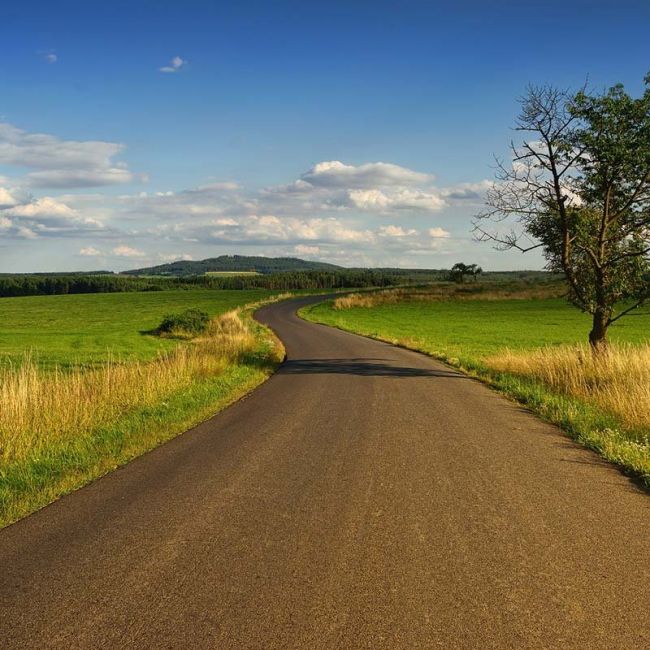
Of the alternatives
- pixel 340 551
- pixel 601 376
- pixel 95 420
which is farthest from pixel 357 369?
pixel 340 551

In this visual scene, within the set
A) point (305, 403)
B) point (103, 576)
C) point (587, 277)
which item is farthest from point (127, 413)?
point (587, 277)

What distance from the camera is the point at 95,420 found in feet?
33.6

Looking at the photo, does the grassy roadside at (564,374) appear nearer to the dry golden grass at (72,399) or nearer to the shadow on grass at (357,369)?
the shadow on grass at (357,369)

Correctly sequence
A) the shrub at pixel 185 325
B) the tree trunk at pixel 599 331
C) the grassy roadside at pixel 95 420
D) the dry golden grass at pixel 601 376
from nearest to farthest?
the grassy roadside at pixel 95 420 → the dry golden grass at pixel 601 376 → the tree trunk at pixel 599 331 → the shrub at pixel 185 325

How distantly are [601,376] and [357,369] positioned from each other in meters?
7.63

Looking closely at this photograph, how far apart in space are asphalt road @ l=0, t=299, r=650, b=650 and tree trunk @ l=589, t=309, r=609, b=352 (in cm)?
861

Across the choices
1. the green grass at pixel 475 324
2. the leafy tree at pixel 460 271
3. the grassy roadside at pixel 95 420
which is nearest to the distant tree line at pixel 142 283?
the leafy tree at pixel 460 271

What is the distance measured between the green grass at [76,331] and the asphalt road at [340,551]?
9754 millimetres

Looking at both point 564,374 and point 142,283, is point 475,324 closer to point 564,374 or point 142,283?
point 564,374

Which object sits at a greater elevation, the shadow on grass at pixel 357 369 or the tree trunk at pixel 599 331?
the tree trunk at pixel 599 331

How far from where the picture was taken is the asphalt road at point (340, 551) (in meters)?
3.58

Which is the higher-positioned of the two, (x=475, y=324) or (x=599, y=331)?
(x=599, y=331)

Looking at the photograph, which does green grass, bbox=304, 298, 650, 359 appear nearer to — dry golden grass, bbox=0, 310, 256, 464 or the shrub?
the shrub

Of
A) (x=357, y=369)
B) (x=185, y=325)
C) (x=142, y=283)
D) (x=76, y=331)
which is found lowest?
(x=76, y=331)
